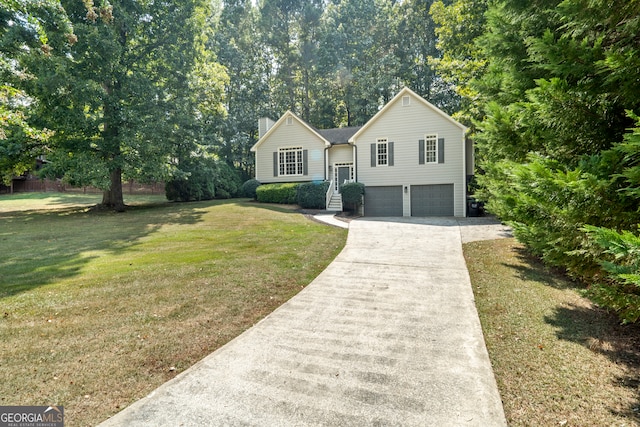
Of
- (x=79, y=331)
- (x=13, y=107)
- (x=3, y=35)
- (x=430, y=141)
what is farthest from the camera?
(x=430, y=141)

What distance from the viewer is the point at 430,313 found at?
15.6 feet

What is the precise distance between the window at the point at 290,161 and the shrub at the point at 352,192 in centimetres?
398

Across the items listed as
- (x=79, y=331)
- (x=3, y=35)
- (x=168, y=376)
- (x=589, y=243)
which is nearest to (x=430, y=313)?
(x=589, y=243)

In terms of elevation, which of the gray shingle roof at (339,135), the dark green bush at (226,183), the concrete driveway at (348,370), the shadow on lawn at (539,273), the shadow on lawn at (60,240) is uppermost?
the gray shingle roof at (339,135)

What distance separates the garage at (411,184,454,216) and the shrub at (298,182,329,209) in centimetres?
532

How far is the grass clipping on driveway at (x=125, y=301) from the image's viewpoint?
3045 mm

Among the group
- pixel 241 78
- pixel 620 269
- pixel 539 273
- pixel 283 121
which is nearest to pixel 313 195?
pixel 283 121

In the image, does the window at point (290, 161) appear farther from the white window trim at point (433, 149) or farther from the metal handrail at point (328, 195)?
the white window trim at point (433, 149)

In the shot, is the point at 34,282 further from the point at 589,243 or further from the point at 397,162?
the point at 397,162

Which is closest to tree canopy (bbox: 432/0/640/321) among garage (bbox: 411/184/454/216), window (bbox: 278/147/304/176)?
garage (bbox: 411/184/454/216)

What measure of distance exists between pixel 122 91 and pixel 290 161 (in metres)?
10.2

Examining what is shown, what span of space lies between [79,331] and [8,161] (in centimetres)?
1812

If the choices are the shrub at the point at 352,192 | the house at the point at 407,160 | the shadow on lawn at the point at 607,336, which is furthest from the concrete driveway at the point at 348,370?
the house at the point at 407,160

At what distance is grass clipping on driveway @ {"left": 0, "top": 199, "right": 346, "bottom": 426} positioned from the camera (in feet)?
9.99
